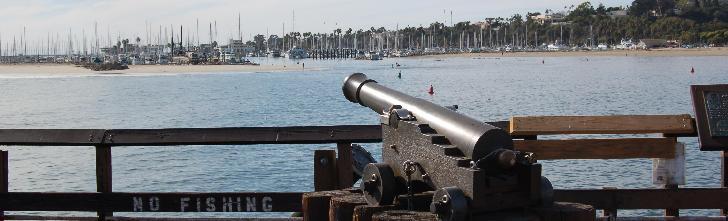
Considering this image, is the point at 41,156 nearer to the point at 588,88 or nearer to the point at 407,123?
the point at 407,123

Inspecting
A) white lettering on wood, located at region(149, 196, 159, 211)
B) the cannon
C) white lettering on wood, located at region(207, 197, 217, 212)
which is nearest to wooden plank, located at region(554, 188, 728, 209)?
the cannon

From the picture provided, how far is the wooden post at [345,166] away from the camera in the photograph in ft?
23.0

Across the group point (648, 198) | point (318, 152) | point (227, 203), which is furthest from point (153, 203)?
point (648, 198)

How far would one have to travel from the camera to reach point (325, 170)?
696 cm

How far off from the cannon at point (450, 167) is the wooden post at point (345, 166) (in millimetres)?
1402

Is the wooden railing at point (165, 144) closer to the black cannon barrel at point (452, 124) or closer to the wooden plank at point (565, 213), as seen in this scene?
the black cannon barrel at point (452, 124)

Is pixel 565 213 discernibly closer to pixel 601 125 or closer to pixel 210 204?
pixel 601 125

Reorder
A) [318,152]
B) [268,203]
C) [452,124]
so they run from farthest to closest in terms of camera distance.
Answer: [268,203], [318,152], [452,124]

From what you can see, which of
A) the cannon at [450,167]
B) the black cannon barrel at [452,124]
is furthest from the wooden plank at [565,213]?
the black cannon barrel at [452,124]

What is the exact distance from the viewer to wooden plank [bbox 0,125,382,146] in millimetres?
6996

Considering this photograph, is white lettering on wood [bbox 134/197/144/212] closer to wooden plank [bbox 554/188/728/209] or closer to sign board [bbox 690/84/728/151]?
wooden plank [bbox 554/188/728/209]

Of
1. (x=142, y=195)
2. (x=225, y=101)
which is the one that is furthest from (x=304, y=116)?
(x=142, y=195)

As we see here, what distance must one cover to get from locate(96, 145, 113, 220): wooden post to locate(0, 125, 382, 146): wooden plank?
0.32 ft

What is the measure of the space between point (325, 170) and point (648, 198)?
2081 millimetres
